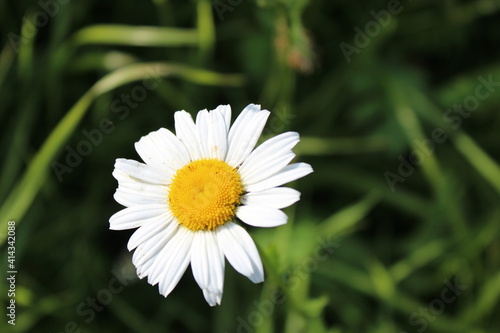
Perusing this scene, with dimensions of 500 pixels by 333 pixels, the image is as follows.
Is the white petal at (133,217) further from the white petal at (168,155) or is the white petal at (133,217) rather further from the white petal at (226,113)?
the white petal at (226,113)

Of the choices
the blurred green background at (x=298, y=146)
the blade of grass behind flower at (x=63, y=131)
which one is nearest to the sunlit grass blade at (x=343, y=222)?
the blurred green background at (x=298, y=146)

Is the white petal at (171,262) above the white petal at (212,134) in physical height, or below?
below

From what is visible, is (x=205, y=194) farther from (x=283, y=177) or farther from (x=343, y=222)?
(x=343, y=222)

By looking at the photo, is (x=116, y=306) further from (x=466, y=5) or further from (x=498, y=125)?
(x=466, y=5)

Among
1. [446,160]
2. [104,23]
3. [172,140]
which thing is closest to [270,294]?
[172,140]

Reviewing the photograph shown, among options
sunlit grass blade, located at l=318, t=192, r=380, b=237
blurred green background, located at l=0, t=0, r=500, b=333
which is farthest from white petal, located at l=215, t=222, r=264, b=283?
sunlit grass blade, located at l=318, t=192, r=380, b=237

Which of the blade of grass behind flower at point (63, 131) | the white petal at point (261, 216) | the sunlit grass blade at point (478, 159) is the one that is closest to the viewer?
the white petal at point (261, 216)

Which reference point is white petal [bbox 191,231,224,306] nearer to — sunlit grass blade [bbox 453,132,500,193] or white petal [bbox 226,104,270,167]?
white petal [bbox 226,104,270,167]
